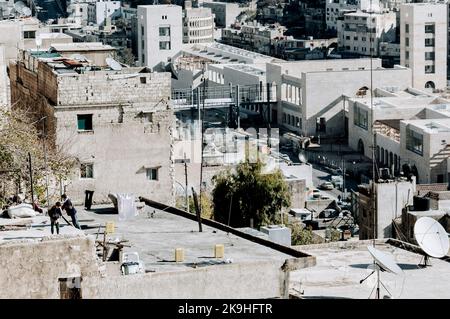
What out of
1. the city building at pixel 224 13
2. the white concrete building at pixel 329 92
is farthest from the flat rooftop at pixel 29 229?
the city building at pixel 224 13

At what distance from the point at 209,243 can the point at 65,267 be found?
2.19m

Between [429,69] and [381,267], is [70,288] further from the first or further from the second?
[429,69]

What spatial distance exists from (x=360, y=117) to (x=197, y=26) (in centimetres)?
3870

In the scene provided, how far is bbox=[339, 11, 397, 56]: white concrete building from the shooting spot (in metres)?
79.9

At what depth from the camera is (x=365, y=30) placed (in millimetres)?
81375

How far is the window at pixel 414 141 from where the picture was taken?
3992 cm

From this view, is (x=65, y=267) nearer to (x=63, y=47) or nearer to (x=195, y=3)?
(x=63, y=47)

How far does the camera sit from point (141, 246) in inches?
370

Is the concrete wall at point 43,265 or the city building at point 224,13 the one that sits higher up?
the concrete wall at point 43,265

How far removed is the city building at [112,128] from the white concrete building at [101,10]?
86111 millimetres

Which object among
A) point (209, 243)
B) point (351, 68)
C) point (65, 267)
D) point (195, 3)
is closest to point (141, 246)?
point (209, 243)

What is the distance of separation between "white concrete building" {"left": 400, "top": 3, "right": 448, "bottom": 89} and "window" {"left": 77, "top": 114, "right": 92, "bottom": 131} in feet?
152

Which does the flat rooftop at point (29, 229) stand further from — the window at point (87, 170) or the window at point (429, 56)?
the window at point (429, 56)

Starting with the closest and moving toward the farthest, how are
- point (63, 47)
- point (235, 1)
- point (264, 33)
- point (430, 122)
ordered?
point (63, 47)
point (430, 122)
point (264, 33)
point (235, 1)
